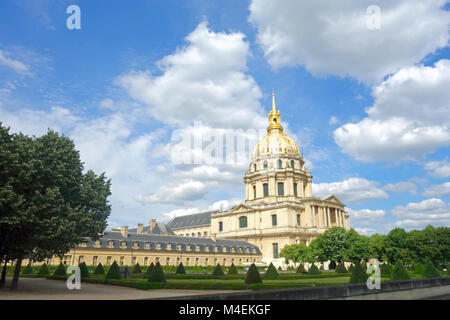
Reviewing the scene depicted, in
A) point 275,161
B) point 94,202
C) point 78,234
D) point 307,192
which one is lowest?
point 78,234

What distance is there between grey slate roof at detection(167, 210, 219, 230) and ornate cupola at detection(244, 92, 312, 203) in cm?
1706

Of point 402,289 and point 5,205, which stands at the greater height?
point 5,205

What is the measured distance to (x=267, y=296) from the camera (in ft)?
34.8

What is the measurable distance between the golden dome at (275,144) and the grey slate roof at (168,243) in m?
25.5

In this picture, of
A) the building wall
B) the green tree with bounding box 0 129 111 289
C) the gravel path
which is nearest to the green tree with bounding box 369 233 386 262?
the building wall

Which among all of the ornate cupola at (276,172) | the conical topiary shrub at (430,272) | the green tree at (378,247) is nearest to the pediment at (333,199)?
the ornate cupola at (276,172)

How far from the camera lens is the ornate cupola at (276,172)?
9069 cm

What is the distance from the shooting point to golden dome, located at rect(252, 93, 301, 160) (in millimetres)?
95375

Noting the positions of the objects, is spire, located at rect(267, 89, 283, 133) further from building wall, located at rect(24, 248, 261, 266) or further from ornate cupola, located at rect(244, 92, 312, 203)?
building wall, located at rect(24, 248, 261, 266)

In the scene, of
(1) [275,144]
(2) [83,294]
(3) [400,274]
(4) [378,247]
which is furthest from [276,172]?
(2) [83,294]

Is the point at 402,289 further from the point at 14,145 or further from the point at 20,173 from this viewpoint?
the point at 14,145

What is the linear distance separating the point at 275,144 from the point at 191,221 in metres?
37.0
